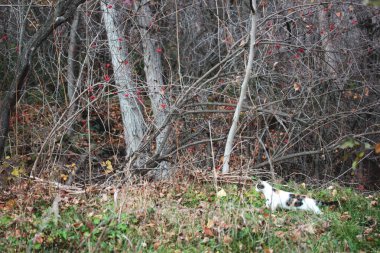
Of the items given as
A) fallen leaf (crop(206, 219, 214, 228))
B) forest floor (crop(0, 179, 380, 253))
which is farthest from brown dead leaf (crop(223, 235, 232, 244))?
fallen leaf (crop(206, 219, 214, 228))

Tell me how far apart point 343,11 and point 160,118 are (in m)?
4.91

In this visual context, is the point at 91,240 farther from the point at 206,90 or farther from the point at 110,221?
the point at 206,90

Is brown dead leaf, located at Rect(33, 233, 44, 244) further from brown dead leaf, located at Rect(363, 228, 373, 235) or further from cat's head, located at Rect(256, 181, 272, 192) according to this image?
brown dead leaf, located at Rect(363, 228, 373, 235)

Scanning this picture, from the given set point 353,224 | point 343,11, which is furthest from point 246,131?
point 353,224

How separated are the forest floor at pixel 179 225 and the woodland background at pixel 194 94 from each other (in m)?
0.95

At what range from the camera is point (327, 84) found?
476 inches

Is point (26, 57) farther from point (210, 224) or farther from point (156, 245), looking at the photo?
point (210, 224)

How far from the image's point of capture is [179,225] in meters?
6.51

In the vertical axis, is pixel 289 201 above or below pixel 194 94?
below

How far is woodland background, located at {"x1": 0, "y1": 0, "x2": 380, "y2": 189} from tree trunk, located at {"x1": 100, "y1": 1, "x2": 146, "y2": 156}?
0.03m

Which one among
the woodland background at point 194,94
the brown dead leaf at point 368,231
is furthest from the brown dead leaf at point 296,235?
the woodland background at point 194,94

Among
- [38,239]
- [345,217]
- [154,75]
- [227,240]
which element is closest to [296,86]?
[154,75]

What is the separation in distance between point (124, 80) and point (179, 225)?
15.0 feet

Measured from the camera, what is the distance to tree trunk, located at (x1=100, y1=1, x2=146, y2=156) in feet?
35.3
